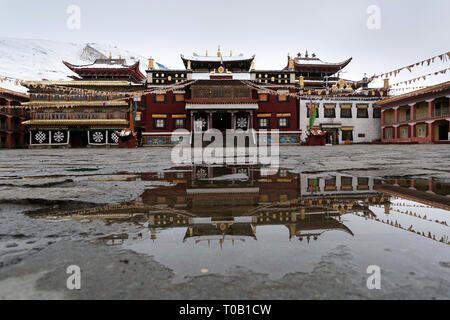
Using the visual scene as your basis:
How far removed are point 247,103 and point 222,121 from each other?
4088 millimetres

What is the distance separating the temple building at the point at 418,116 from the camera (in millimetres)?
24984

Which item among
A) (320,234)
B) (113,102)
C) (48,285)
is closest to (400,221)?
(320,234)

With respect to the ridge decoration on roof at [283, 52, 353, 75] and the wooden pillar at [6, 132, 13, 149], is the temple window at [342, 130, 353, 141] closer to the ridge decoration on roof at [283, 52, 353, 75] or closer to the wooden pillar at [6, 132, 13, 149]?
the ridge decoration on roof at [283, 52, 353, 75]

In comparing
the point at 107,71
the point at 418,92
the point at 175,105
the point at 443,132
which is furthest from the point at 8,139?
the point at 443,132

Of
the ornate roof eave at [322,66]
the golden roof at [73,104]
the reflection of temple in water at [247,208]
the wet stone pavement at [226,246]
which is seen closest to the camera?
the wet stone pavement at [226,246]

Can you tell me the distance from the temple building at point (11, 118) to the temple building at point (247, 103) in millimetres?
13089

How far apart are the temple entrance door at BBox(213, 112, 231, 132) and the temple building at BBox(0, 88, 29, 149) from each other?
1913cm

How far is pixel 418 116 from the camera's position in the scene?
2784cm

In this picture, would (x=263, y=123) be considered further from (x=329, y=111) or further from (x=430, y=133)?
(x=430, y=133)

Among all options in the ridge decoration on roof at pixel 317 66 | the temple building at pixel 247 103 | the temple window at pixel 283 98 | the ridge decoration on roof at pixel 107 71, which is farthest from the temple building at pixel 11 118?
the ridge decoration on roof at pixel 317 66

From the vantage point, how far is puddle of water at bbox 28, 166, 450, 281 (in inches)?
40.4

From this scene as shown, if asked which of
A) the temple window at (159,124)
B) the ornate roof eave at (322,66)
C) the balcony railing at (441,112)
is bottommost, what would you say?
the temple window at (159,124)

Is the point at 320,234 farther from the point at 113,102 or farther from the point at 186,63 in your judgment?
the point at 186,63

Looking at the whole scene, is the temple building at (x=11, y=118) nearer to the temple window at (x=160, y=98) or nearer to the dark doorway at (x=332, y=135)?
the temple window at (x=160, y=98)
